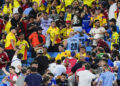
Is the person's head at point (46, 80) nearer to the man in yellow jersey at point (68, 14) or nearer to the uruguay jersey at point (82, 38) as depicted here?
the uruguay jersey at point (82, 38)

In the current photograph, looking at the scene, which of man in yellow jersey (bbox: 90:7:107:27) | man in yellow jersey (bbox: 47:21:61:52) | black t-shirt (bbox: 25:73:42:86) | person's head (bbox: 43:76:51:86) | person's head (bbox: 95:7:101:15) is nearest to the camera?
black t-shirt (bbox: 25:73:42:86)

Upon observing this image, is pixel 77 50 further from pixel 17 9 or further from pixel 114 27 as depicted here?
pixel 17 9

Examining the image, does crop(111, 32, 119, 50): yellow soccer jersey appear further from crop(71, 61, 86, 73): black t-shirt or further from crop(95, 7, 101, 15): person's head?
crop(71, 61, 86, 73): black t-shirt

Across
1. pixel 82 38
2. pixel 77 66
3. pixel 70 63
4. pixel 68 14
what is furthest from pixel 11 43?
pixel 77 66

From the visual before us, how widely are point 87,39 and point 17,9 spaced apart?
4.62 meters

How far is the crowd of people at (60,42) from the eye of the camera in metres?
16.6

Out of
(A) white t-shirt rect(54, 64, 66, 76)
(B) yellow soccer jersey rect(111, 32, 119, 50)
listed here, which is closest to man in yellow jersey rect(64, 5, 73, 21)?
(B) yellow soccer jersey rect(111, 32, 119, 50)

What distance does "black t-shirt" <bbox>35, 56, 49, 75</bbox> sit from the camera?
1830 cm

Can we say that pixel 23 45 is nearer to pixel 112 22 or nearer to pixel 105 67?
pixel 112 22

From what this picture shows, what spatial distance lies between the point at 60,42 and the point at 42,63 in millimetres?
3173

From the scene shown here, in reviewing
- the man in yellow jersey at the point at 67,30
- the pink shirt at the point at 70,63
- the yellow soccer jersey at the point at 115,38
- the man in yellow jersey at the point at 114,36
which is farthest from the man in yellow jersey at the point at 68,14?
the pink shirt at the point at 70,63

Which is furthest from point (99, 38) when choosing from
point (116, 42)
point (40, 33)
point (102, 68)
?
point (102, 68)

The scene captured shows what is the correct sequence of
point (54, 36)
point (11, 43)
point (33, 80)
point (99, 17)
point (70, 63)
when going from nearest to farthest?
point (33, 80) < point (70, 63) < point (11, 43) < point (54, 36) < point (99, 17)

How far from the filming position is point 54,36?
2150 centimetres
